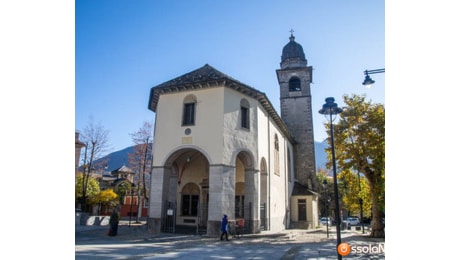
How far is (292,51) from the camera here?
109 feet

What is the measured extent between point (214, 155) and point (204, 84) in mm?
4286

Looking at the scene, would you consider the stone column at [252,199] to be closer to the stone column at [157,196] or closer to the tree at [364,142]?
the stone column at [157,196]

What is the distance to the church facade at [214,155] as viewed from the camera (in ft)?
53.8

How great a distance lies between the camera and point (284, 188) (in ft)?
80.4

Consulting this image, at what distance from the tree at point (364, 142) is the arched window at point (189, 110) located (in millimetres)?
8158

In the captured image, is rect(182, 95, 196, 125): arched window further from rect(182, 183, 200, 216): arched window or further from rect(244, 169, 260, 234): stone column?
rect(182, 183, 200, 216): arched window

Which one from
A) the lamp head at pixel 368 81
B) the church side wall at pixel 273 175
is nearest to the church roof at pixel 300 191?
the church side wall at pixel 273 175

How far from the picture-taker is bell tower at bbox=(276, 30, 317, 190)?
30266mm

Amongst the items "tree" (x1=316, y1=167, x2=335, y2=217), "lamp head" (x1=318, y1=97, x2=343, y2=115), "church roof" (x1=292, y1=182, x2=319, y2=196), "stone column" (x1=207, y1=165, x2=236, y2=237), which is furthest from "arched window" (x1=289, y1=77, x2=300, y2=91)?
"lamp head" (x1=318, y1=97, x2=343, y2=115)

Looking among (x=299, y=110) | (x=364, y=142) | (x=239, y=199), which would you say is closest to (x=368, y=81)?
(x=364, y=142)

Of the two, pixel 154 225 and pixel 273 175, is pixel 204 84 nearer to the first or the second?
pixel 154 225
